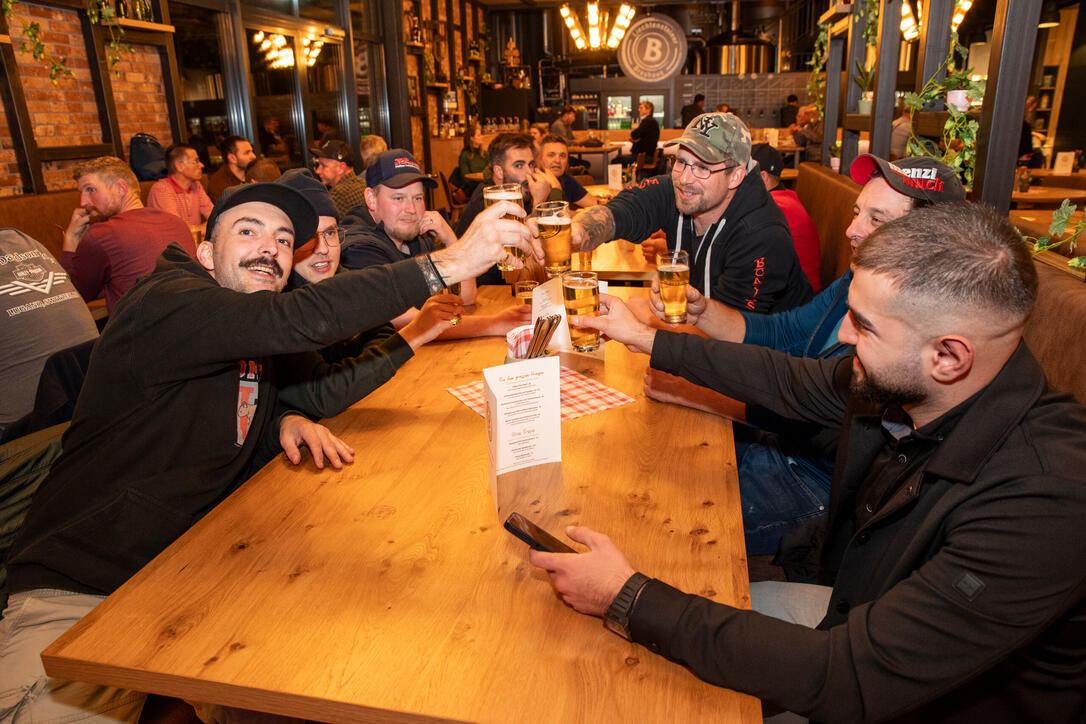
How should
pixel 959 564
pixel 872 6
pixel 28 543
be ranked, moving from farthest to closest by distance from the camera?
pixel 872 6 → pixel 28 543 → pixel 959 564

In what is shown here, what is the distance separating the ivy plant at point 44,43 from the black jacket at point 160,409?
426cm

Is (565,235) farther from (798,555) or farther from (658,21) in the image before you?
(658,21)

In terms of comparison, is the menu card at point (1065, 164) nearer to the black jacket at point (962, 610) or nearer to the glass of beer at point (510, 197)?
the glass of beer at point (510, 197)

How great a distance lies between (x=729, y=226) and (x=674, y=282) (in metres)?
1.11

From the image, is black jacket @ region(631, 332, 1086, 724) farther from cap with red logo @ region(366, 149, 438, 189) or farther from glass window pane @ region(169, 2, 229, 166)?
glass window pane @ region(169, 2, 229, 166)

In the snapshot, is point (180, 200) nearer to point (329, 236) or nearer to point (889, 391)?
point (329, 236)

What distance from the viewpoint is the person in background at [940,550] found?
101cm

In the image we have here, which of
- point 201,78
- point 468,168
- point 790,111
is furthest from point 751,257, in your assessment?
point 790,111

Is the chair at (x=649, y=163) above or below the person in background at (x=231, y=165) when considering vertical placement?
below

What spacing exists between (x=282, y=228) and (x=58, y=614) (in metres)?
1.01

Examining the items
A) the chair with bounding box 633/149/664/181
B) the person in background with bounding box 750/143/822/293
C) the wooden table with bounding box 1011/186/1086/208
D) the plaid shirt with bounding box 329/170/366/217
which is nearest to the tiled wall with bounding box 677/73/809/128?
the chair with bounding box 633/149/664/181

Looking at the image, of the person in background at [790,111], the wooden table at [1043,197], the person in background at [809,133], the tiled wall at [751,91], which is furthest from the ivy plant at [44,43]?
the tiled wall at [751,91]

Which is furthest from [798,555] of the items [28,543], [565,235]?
[28,543]

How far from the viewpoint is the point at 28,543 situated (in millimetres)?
1646
